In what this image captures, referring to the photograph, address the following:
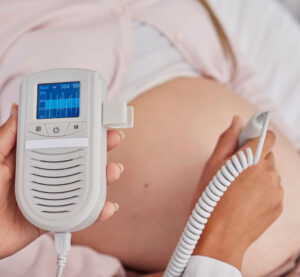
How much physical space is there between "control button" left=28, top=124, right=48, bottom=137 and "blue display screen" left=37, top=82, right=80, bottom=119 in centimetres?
1

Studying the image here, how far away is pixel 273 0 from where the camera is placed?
135cm

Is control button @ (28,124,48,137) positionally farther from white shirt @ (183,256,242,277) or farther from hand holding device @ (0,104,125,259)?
white shirt @ (183,256,242,277)

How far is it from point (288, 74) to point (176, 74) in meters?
0.41

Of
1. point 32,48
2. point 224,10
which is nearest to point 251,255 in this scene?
point 32,48

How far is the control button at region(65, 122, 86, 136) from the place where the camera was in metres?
0.58

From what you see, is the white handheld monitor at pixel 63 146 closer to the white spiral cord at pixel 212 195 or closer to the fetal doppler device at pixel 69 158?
the fetal doppler device at pixel 69 158

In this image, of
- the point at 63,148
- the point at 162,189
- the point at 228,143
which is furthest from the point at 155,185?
the point at 63,148

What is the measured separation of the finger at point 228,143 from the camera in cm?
71

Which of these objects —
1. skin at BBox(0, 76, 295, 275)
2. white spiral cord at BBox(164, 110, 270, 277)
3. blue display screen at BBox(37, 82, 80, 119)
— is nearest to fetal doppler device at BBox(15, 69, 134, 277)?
blue display screen at BBox(37, 82, 80, 119)

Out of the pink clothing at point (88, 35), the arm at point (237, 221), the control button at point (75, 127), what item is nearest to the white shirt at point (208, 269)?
the arm at point (237, 221)

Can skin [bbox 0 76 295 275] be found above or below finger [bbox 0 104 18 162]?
below

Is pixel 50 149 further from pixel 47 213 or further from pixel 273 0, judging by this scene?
pixel 273 0

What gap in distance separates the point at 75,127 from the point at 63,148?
3cm

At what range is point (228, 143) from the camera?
717 mm
